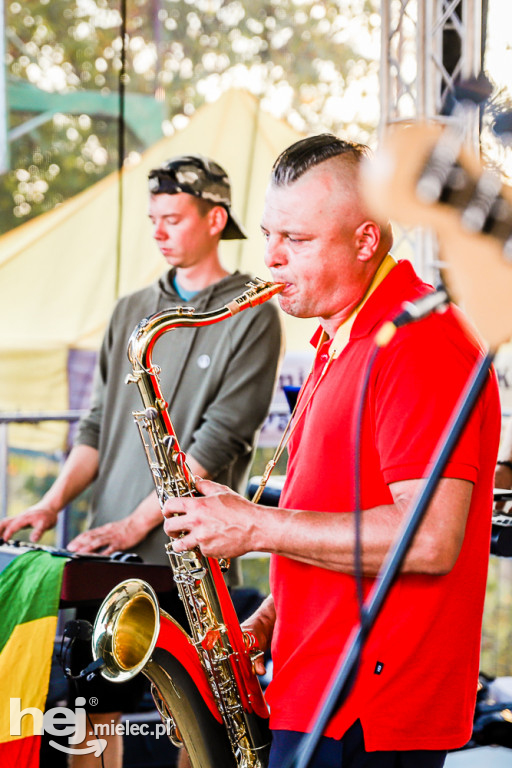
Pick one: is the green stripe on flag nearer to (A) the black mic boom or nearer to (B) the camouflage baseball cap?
(B) the camouflage baseball cap

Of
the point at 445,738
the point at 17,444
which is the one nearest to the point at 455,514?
the point at 445,738

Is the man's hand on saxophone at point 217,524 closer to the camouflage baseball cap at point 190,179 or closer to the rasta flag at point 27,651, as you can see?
the rasta flag at point 27,651

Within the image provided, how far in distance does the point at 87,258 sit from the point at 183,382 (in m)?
3.43

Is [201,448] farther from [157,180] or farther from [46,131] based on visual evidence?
[46,131]

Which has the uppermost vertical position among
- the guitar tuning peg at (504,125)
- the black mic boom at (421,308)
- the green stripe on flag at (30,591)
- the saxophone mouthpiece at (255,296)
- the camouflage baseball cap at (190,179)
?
the guitar tuning peg at (504,125)

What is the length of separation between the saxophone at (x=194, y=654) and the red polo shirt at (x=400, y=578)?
0.42m

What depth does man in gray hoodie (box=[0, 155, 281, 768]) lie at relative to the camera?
2832mm

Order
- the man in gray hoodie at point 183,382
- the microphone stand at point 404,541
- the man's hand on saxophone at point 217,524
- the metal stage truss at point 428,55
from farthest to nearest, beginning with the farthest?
the metal stage truss at point 428,55 < the man in gray hoodie at point 183,382 < the man's hand on saxophone at point 217,524 < the microphone stand at point 404,541

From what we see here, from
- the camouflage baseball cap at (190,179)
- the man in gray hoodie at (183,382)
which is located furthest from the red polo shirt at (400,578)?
the camouflage baseball cap at (190,179)

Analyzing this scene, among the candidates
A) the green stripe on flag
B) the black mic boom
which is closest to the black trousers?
the black mic boom

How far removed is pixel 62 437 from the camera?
19.7 feet

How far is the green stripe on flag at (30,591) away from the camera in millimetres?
2332

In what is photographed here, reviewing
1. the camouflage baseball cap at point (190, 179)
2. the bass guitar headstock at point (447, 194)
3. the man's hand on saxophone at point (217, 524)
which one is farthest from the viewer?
the camouflage baseball cap at point (190, 179)

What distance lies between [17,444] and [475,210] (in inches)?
238
